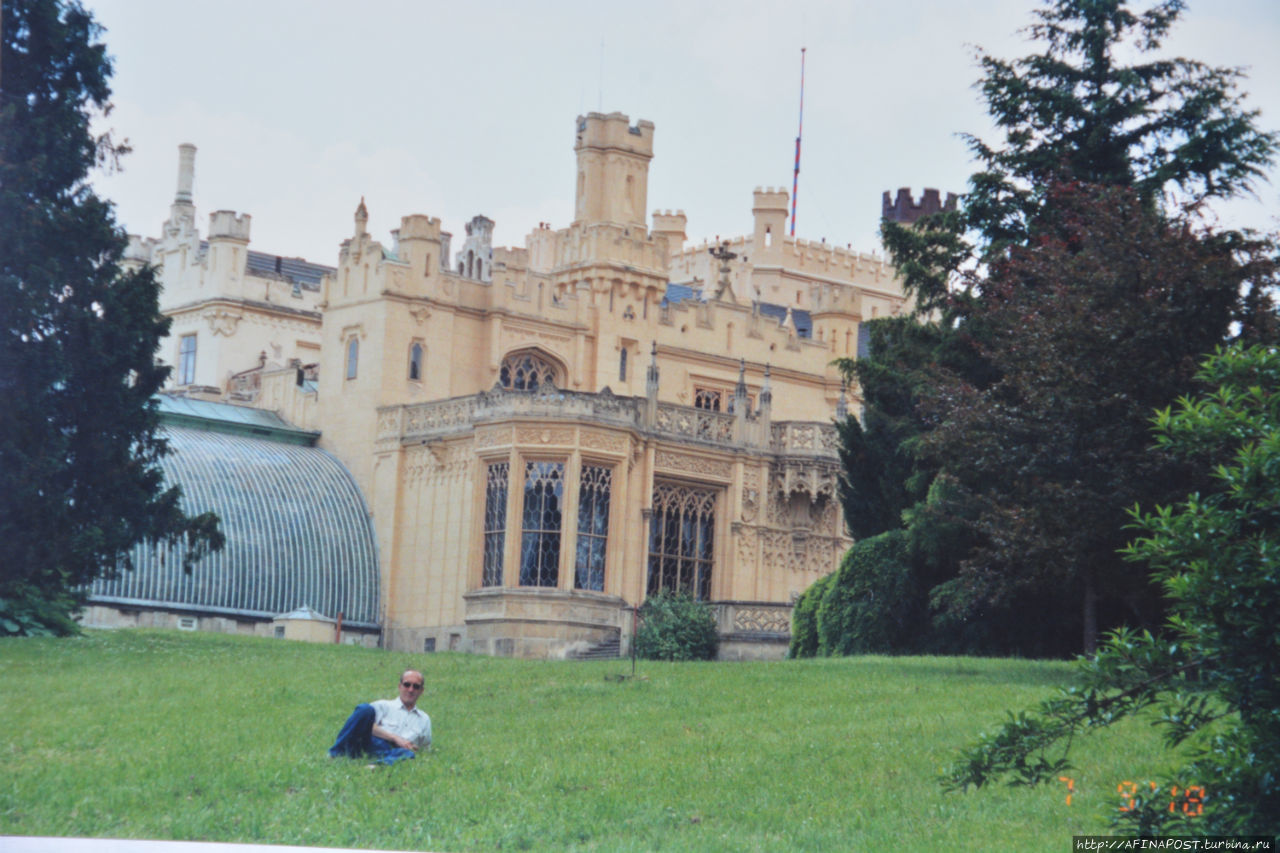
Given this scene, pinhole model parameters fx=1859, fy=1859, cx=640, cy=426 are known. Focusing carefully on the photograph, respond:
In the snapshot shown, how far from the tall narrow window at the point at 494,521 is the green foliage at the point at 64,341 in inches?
333

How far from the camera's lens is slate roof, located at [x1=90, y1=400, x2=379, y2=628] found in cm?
3450

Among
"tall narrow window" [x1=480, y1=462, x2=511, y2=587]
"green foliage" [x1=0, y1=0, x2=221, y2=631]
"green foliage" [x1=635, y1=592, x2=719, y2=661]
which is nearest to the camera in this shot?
"green foliage" [x1=0, y1=0, x2=221, y2=631]

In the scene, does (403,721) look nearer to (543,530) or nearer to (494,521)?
(543,530)

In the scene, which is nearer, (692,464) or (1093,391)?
(1093,391)

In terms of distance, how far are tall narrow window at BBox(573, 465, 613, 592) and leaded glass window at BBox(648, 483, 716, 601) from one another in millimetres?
1909

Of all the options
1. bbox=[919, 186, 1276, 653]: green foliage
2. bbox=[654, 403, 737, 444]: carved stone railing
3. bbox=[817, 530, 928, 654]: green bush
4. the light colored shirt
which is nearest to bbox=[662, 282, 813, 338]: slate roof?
bbox=[654, 403, 737, 444]: carved stone railing

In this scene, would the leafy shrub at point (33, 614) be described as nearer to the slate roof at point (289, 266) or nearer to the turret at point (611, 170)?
the turret at point (611, 170)

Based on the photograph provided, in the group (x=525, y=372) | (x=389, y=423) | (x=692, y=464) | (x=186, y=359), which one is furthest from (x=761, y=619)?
(x=186, y=359)

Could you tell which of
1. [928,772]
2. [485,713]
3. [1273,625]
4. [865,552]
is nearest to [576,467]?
[865,552]

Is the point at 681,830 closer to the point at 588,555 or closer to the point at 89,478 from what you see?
the point at 89,478

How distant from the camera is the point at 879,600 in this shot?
28.1m

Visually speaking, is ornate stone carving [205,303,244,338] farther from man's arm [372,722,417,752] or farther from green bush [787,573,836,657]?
man's arm [372,722,417,752]

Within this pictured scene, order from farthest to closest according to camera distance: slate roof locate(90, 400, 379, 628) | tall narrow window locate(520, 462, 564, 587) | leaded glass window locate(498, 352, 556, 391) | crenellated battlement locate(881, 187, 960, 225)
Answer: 1. crenellated battlement locate(881, 187, 960, 225)
2. leaded glass window locate(498, 352, 556, 391)
3. slate roof locate(90, 400, 379, 628)
4. tall narrow window locate(520, 462, 564, 587)

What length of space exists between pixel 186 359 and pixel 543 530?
50.6ft
